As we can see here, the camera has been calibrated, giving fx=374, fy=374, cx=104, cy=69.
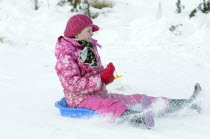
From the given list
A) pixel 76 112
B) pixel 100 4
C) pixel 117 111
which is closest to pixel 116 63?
pixel 76 112

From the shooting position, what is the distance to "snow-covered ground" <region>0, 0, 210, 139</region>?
9.78 ft

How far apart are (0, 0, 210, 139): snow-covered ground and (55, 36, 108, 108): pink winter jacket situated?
10.6 inches

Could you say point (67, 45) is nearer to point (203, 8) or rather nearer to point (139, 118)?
point (139, 118)

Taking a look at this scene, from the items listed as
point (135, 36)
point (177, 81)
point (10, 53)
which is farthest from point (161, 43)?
point (10, 53)

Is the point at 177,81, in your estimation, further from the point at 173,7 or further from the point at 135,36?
the point at 173,7

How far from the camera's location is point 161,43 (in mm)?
6688

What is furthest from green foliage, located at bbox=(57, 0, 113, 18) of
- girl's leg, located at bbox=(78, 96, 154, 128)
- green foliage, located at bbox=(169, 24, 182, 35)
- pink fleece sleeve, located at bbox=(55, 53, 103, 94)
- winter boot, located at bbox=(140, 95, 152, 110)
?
winter boot, located at bbox=(140, 95, 152, 110)

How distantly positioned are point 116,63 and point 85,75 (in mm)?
2400

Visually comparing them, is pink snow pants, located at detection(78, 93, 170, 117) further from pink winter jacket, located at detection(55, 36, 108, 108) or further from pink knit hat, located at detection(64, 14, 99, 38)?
pink knit hat, located at detection(64, 14, 99, 38)

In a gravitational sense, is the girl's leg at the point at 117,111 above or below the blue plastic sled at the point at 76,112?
above

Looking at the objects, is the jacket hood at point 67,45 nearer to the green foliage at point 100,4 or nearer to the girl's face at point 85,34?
the girl's face at point 85,34

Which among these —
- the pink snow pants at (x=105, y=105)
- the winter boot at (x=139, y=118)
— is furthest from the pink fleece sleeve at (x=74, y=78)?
the winter boot at (x=139, y=118)

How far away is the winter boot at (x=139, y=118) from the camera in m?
2.94

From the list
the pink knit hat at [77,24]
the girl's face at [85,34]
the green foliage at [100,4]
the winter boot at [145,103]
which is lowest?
the green foliage at [100,4]
